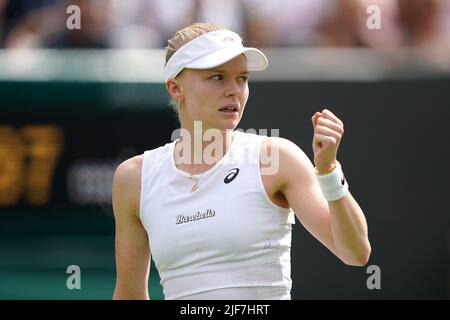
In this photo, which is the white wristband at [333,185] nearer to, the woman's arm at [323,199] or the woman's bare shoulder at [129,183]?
the woman's arm at [323,199]

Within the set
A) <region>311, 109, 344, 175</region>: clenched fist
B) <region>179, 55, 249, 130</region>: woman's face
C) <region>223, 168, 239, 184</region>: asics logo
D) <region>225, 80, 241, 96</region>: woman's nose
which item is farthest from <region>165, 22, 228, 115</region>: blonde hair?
<region>311, 109, 344, 175</region>: clenched fist

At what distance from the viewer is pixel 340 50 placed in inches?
274

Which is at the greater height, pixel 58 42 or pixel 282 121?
pixel 58 42

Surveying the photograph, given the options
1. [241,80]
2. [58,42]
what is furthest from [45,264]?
[241,80]

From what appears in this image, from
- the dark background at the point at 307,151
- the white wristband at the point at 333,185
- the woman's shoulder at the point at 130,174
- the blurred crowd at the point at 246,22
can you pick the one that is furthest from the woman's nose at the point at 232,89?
the blurred crowd at the point at 246,22

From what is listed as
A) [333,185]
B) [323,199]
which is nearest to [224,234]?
[323,199]

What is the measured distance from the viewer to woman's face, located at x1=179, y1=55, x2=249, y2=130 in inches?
159

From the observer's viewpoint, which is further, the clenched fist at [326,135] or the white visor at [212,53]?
the white visor at [212,53]

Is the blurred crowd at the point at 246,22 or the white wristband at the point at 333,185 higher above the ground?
the blurred crowd at the point at 246,22

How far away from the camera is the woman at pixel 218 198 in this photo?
3.87 m

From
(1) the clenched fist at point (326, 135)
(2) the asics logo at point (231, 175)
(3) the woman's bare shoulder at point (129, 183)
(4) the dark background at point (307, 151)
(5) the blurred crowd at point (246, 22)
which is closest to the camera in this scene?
(1) the clenched fist at point (326, 135)
